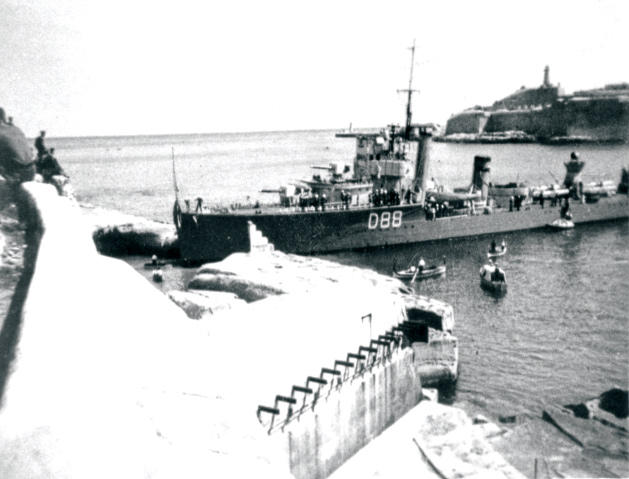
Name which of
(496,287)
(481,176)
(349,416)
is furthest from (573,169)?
(349,416)

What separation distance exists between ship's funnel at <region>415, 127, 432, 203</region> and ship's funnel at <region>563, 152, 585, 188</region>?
1160 cm

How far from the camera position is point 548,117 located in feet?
249

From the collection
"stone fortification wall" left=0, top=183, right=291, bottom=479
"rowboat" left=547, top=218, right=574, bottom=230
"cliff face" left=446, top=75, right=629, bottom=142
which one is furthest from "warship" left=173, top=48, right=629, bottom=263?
"stone fortification wall" left=0, top=183, right=291, bottom=479

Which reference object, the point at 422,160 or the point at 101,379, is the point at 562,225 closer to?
the point at 422,160

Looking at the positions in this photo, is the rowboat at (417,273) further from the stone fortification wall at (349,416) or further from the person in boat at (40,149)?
the person in boat at (40,149)

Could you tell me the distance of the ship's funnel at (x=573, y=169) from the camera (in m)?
39.2

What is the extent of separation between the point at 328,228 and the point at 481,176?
516 inches

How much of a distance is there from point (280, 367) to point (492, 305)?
14.2 meters

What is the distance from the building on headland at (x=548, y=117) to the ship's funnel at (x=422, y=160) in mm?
9881

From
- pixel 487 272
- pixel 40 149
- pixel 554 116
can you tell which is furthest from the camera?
pixel 554 116

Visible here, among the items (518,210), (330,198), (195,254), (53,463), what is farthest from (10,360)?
(518,210)

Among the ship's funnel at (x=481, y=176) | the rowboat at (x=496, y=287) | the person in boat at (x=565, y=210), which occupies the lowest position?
the rowboat at (x=496, y=287)

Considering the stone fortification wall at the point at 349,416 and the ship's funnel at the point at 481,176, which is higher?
the ship's funnel at the point at 481,176

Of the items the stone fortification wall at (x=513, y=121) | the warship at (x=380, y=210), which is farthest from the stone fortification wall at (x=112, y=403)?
the stone fortification wall at (x=513, y=121)
